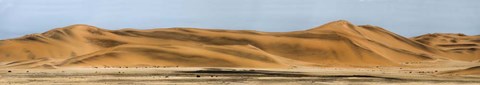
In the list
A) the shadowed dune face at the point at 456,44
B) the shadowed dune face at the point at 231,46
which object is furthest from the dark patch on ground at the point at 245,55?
the shadowed dune face at the point at 456,44

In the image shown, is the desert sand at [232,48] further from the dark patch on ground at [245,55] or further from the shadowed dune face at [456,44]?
the shadowed dune face at [456,44]

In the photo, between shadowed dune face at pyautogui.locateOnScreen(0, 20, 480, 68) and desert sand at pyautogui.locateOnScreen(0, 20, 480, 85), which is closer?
desert sand at pyautogui.locateOnScreen(0, 20, 480, 85)

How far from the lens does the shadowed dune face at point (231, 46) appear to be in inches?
3334

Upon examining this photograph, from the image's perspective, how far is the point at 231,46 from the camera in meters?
91.2

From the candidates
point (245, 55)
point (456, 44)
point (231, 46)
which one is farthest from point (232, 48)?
point (456, 44)

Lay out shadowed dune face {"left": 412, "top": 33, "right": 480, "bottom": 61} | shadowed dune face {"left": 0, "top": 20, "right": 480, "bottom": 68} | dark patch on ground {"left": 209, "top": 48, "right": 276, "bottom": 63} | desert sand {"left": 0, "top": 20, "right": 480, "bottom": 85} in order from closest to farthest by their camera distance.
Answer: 1. desert sand {"left": 0, "top": 20, "right": 480, "bottom": 85}
2. dark patch on ground {"left": 209, "top": 48, "right": 276, "bottom": 63}
3. shadowed dune face {"left": 0, "top": 20, "right": 480, "bottom": 68}
4. shadowed dune face {"left": 412, "top": 33, "right": 480, "bottom": 61}

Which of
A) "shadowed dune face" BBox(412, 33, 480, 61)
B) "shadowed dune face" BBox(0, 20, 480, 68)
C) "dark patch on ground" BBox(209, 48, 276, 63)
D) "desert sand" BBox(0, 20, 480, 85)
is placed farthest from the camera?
"shadowed dune face" BBox(412, 33, 480, 61)

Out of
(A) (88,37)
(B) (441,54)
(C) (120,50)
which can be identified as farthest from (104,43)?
(B) (441,54)

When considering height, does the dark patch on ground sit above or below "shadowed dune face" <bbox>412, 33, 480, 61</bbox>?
above

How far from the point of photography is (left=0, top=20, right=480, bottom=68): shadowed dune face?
84.7 metres

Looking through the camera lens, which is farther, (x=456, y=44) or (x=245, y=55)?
(x=456, y=44)

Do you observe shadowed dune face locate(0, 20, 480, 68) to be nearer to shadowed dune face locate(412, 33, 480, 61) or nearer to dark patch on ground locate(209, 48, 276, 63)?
dark patch on ground locate(209, 48, 276, 63)

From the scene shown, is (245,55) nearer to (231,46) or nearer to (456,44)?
(231,46)

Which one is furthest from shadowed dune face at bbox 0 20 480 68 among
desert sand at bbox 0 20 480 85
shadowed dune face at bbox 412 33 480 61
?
shadowed dune face at bbox 412 33 480 61
